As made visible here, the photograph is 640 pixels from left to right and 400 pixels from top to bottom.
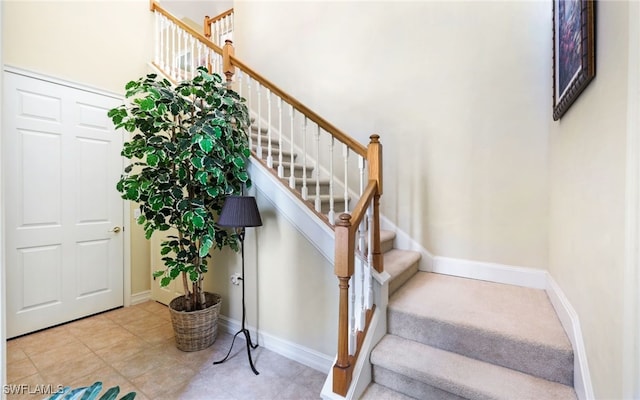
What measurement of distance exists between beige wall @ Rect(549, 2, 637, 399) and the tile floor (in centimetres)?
147

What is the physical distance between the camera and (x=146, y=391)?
179cm

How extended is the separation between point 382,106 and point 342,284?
1984 millimetres

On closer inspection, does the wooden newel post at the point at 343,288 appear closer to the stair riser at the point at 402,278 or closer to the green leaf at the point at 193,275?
the stair riser at the point at 402,278

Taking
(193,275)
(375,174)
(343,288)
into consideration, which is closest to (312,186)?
(375,174)

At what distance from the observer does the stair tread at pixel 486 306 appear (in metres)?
1.58

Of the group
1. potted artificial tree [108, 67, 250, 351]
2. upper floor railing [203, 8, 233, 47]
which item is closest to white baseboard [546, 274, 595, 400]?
potted artificial tree [108, 67, 250, 351]

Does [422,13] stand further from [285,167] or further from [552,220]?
[552,220]

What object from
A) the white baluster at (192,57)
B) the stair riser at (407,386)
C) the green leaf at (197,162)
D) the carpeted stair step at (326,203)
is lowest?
the stair riser at (407,386)

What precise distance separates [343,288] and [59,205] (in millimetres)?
2924

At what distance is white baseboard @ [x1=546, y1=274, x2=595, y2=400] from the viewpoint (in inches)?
48.7

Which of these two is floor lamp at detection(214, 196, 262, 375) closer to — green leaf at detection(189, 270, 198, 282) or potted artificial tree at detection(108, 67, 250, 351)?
potted artificial tree at detection(108, 67, 250, 351)

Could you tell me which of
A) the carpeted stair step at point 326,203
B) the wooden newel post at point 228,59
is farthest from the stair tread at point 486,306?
the wooden newel post at point 228,59

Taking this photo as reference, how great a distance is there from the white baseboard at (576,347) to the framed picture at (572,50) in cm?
111

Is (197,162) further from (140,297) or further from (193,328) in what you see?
(140,297)
